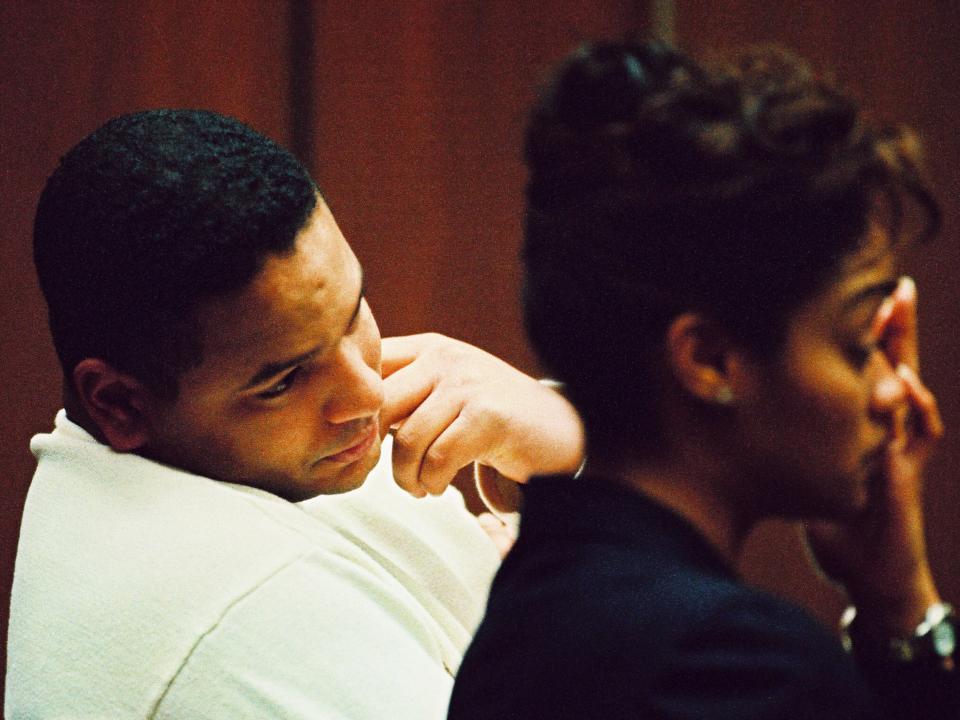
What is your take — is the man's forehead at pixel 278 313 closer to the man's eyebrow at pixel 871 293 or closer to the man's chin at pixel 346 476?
the man's chin at pixel 346 476

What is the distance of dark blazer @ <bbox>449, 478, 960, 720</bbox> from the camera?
643 millimetres

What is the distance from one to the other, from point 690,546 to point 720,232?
0.66 feet

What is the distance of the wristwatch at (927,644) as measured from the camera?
2.56ft

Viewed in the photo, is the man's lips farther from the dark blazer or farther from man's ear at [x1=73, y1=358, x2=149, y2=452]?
the dark blazer

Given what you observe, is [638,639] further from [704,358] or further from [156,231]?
[156,231]

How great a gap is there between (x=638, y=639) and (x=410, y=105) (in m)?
1.65

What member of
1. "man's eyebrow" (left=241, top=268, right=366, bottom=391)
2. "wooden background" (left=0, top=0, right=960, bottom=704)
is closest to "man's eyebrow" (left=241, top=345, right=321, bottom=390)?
"man's eyebrow" (left=241, top=268, right=366, bottom=391)

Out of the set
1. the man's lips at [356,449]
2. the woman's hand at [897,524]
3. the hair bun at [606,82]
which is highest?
the hair bun at [606,82]

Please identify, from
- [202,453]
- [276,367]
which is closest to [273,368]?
[276,367]

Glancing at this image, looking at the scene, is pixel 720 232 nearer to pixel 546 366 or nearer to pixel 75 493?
pixel 546 366

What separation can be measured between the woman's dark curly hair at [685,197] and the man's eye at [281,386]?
1.26ft

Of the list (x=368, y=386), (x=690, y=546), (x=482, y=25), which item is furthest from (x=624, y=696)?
(x=482, y=25)

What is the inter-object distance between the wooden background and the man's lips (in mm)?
998

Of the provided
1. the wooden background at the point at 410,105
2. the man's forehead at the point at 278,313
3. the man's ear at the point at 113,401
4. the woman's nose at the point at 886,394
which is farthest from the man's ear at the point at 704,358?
the wooden background at the point at 410,105
